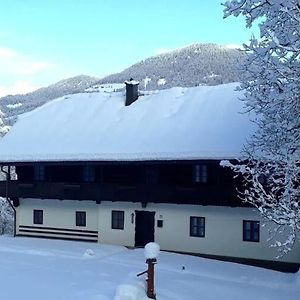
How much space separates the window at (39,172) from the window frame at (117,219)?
4.60m

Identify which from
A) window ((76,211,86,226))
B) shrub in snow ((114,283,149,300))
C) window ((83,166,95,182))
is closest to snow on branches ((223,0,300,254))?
shrub in snow ((114,283,149,300))

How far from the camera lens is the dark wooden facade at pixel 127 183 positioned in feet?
71.2

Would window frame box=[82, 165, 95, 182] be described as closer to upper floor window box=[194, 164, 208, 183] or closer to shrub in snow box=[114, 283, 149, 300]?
upper floor window box=[194, 164, 208, 183]

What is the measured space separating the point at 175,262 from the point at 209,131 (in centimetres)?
634

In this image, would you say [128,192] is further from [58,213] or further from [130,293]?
[130,293]

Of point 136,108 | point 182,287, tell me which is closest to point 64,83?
point 136,108

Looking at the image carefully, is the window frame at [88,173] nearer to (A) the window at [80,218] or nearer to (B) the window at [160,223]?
(A) the window at [80,218]

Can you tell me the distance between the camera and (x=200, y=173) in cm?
2250

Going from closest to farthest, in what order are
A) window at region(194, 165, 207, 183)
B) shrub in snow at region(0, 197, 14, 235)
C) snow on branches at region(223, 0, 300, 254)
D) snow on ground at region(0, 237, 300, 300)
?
snow on branches at region(223, 0, 300, 254)
snow on ground at region(0, 237, 300, 300)
window at region(194, 165, 207, 183)
shrub in snow at region(0, 197, 14, 235)

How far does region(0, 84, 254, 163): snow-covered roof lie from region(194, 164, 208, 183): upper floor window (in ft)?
3.85

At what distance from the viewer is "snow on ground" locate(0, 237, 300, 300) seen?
45.9 ft

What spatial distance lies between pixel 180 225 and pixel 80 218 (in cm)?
574

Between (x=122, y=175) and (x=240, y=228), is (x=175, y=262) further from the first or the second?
(x=122, y=175)

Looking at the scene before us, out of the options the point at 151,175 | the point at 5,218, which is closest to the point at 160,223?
the point at 151,175
